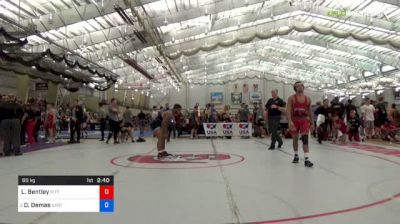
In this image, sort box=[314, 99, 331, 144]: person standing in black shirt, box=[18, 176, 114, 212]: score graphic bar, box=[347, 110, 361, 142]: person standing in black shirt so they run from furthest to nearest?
1. box=[314, 99, 331, 144]: person standing in black shirt
2. box=[347, 110, 361, 142]: person standing in black shirt
3. box=[18, 176, 114, 212]: score graphic bar

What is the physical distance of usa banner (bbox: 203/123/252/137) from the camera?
637 inches

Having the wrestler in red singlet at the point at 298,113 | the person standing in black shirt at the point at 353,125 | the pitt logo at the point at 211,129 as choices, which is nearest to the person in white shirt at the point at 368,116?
the person standing in black shirt at the point at 353,125

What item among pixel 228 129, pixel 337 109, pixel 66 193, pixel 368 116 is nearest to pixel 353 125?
pixel 337 109

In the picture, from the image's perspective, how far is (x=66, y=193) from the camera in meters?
2.76

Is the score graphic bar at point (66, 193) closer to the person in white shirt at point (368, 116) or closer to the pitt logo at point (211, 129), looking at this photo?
the person in white shirt at point (368, 116)

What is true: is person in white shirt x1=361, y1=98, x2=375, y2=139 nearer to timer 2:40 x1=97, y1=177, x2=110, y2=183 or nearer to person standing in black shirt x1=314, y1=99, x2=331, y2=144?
person standing in black shirt x1=314, y1=99, x2=331, y2=144

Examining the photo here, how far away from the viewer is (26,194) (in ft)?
9.37

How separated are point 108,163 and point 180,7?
494 inches

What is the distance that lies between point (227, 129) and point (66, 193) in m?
13.6

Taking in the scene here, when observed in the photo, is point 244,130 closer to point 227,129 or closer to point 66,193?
point 227,129

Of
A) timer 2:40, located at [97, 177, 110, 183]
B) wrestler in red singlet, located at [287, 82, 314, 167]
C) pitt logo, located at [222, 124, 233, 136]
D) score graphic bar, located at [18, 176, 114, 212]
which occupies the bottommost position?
score graphic bar, located at [18, 176, 114, 212]

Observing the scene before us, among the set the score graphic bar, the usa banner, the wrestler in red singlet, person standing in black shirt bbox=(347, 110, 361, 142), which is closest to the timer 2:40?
the score graphic bar

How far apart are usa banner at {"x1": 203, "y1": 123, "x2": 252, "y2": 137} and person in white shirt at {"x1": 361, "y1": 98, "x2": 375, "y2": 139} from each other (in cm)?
479

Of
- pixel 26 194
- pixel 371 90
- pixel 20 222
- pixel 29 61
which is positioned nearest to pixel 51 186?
pixel 26 194
